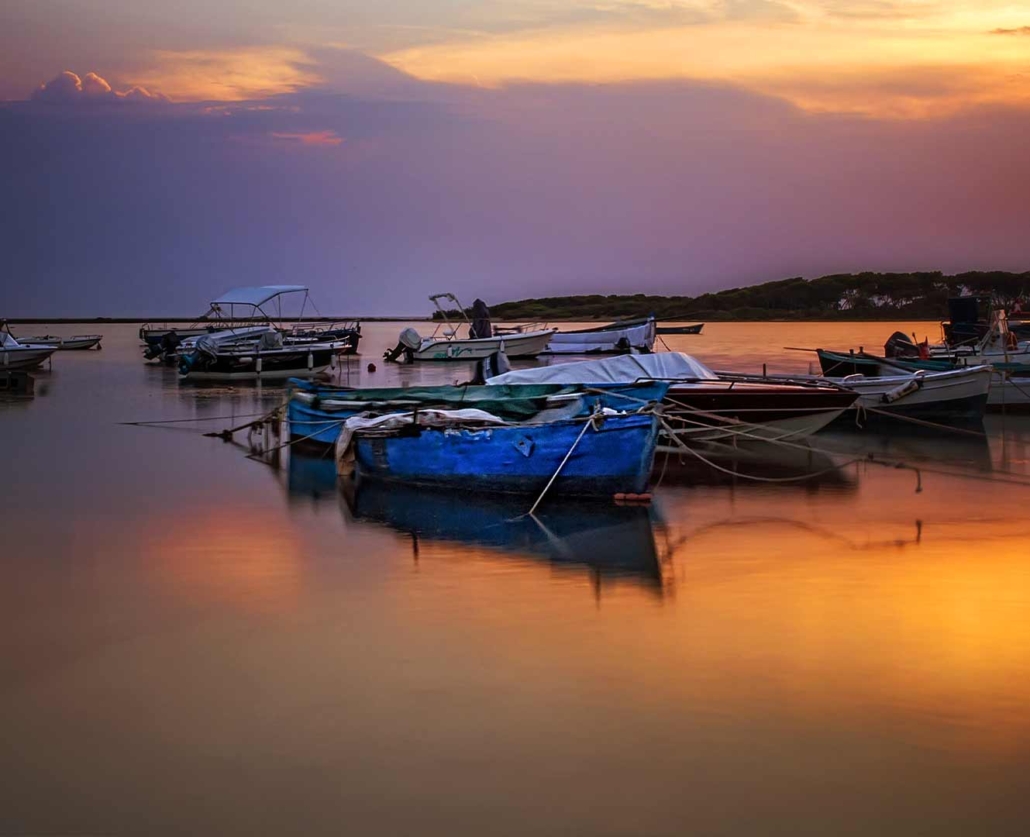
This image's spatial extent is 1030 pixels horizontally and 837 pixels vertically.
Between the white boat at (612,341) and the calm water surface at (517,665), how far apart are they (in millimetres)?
30771

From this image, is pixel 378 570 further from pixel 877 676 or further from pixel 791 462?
pixel 791 462

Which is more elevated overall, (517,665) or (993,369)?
(993,369)

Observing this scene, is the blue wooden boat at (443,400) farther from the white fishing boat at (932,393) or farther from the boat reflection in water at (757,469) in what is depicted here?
the white fishing boat at (932,393)

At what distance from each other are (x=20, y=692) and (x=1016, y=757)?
5.15m

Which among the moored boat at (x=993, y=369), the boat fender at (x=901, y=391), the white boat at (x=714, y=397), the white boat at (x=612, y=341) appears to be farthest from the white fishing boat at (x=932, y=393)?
the white boat at (x=612, y=341)

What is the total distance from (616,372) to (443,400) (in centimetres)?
260

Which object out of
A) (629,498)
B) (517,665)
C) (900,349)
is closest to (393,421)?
(629,498)

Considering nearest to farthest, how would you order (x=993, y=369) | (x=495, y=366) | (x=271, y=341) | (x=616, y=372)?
(x=616, y=372) → (x=495, y=366) → (x=993, y=369) → (x=271, y=341)

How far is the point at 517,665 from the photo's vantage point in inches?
262

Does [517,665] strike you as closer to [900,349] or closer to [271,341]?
[900,349]

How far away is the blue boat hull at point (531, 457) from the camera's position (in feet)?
36.3

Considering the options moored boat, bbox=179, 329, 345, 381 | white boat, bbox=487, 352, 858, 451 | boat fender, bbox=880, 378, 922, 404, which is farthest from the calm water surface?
moored boat, bbox=179, 329, 345, 381

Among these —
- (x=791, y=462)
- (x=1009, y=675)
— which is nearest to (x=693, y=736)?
(x=1009, y=675)

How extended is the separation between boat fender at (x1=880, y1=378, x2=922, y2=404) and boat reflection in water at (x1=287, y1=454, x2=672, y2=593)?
26.3 ft
